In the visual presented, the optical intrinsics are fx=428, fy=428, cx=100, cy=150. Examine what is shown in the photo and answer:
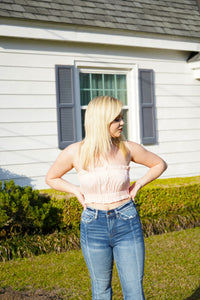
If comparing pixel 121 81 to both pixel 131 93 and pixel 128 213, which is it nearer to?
pixel 131 93

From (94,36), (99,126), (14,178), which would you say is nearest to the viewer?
(99,126)

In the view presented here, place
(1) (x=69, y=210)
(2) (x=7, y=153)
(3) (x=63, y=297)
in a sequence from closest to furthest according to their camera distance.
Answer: (3) (x=63, y=297)
(1) (x=69, y=210)
(2) (x=7, y=153)

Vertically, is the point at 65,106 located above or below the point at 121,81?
below

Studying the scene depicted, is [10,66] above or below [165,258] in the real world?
above

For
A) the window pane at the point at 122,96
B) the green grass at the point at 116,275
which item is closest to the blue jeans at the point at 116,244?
the green grass at the point at 116,275

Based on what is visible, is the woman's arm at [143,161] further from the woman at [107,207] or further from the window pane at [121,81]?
the window pane at [121,81]

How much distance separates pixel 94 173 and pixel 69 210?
3773mm

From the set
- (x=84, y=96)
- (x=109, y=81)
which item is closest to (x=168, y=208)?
(x=84, y=96)

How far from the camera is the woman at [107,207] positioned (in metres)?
2.69

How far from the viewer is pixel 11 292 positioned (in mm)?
4422

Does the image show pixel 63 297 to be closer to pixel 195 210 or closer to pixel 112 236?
pixel 112 236

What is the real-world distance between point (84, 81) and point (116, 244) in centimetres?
551

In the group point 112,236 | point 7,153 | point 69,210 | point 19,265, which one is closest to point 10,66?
point 7,153

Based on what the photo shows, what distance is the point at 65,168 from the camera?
9.61ft
